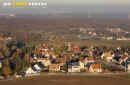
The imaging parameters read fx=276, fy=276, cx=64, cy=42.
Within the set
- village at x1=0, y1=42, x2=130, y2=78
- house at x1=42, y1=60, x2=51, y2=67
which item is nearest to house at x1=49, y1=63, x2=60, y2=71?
village at x1=0, y1=42, x2=130, y2=78

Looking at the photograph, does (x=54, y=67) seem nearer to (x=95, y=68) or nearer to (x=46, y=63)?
(x=46, y=63)

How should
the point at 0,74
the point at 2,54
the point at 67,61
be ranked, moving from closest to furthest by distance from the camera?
the point at 0,74
the point at 67,61
the point at 2,54

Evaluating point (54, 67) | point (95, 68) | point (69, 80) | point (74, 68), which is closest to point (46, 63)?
point (54, 67)

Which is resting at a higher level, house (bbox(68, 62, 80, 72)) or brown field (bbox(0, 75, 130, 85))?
house (bbox(68, 62, 80, 72))

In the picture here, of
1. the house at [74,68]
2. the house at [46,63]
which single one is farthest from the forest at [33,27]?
the house at [74,68]

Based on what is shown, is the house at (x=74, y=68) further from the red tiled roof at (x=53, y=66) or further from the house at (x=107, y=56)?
the house at (x=107, y=56)

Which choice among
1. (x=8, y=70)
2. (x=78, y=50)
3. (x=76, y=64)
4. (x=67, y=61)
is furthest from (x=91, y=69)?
(x=78, y=50)

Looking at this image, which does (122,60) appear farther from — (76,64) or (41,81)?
(41,81)

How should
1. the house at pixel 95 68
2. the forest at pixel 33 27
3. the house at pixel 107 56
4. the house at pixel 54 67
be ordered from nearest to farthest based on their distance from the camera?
the house at pixel 95 68 → the house at pixel 54 67 → the house at pixel 107 56 → the forest at pixel 33 27

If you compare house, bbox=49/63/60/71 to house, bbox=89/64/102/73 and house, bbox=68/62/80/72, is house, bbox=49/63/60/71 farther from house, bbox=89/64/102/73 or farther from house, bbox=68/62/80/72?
house, bbox=89/64/102/73
